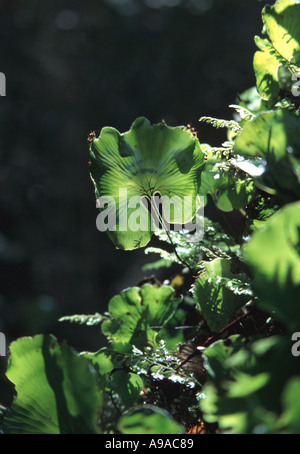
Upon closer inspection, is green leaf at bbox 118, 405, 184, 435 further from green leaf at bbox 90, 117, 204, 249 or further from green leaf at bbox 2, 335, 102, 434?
green leaf at bbox 90, 117, 204, 249

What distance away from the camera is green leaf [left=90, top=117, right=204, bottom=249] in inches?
11.5

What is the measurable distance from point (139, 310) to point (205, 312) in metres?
0.08

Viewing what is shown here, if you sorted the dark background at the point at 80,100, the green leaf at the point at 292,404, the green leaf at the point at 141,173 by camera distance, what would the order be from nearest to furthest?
the green leaf at the point at 292,404, the green leaf at the point at 141,173, the dark background at the point at 80,100

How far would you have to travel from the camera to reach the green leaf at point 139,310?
1.20ft

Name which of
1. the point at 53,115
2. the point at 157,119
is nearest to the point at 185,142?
the point at 157,119

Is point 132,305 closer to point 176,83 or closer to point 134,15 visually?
point 176,83

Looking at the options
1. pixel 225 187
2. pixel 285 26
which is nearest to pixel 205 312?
pixel 225 187

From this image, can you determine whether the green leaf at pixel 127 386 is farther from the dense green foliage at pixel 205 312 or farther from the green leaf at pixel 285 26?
the green leaf at pixel 285 26

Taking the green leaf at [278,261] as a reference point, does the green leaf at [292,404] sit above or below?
below

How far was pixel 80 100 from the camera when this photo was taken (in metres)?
2.88

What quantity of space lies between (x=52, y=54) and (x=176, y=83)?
3.31ft

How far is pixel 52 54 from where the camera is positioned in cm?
302

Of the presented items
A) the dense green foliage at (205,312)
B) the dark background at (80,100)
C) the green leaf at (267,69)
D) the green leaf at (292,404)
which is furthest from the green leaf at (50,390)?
the dark background at (80,100)

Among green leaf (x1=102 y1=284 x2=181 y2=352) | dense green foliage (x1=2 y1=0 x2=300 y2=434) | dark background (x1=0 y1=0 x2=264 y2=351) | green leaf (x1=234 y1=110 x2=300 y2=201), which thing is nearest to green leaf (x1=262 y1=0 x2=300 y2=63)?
dense green foliage (x1=2 y1=0 x2=300 y2=434)
